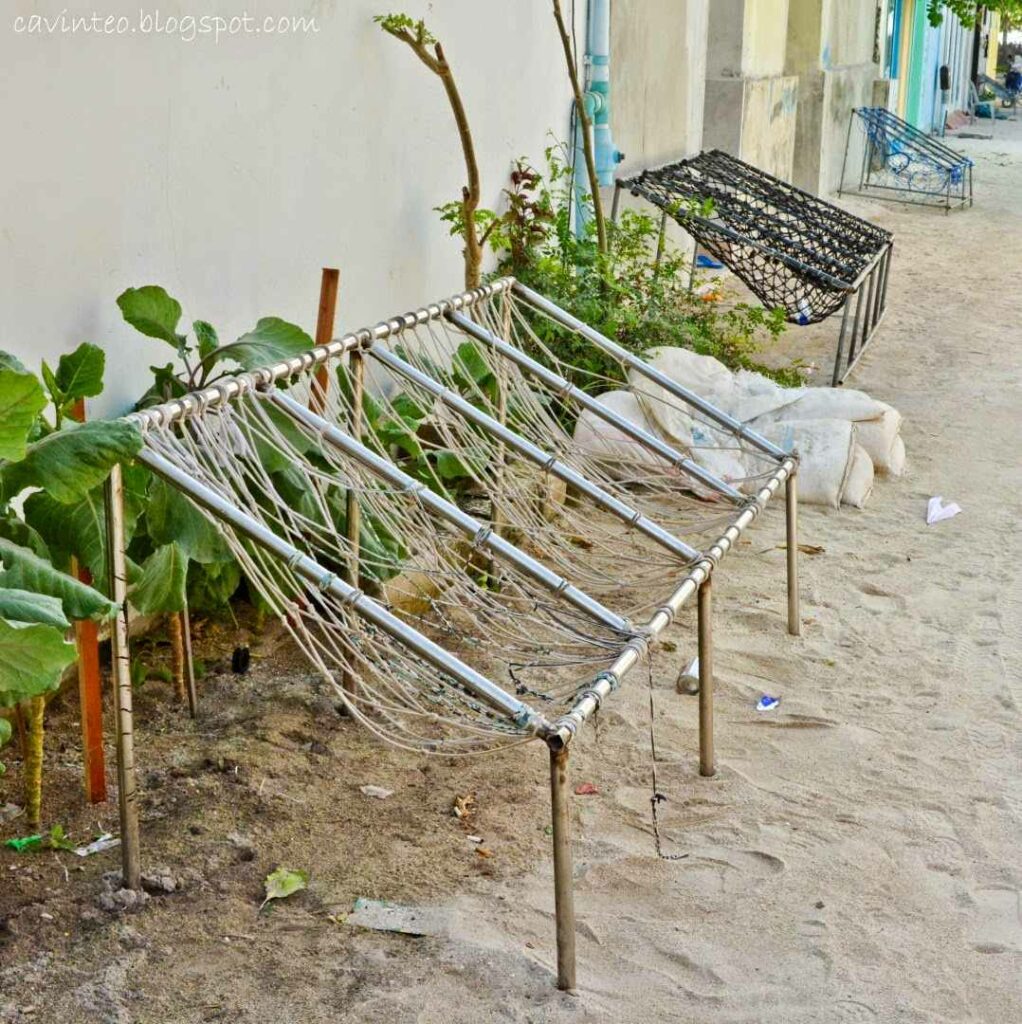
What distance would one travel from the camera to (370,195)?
4.61 meters

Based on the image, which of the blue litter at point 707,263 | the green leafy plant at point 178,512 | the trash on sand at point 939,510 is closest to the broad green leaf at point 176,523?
the green leafy plant at point 178,512

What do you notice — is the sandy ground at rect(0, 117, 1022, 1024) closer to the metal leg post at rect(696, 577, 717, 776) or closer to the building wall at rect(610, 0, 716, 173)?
the metal leg post at rect(696, 577, 717, 776)

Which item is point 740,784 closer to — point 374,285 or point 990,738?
point 990,738

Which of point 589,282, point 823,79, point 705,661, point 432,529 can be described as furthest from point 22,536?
point 823,79

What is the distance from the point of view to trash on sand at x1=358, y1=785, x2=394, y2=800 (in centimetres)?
299

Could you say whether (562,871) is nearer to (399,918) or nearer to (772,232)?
(399,918)

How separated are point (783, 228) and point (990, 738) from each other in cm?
425

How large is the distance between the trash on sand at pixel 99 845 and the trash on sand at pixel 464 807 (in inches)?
26.3

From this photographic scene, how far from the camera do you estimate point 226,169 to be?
3.76 metres

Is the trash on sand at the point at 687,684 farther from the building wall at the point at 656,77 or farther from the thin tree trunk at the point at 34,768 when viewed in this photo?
the building wall at the point at 656,77

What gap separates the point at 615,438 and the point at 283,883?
2469mm

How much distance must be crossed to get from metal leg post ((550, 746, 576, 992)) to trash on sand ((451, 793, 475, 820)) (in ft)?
2.01

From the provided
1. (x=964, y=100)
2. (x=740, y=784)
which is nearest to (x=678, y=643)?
(x=740, y=784)

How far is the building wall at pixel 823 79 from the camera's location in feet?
39.7
